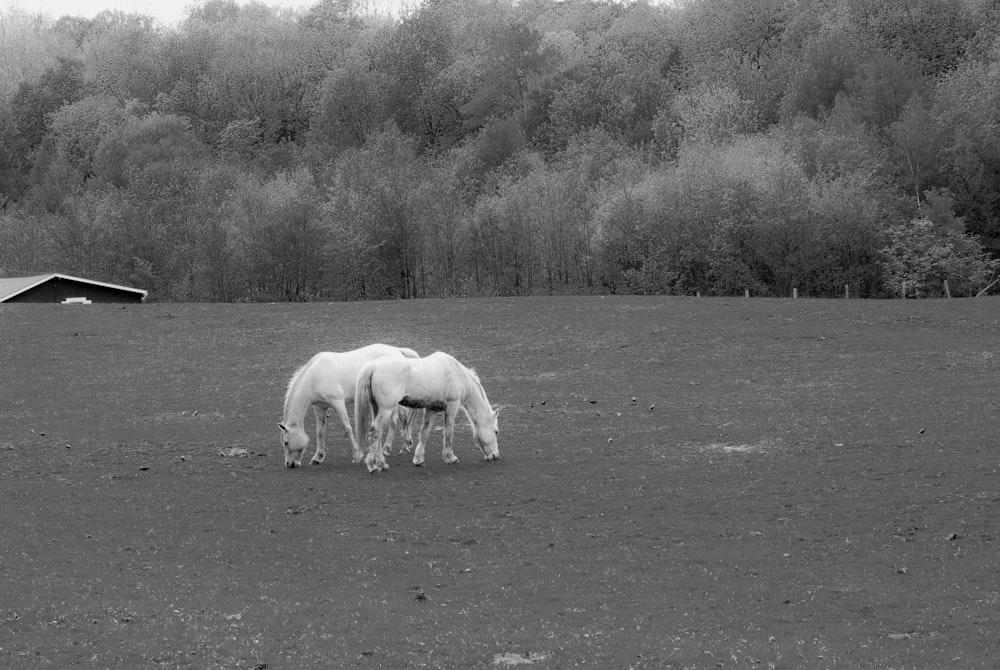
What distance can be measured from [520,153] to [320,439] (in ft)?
257

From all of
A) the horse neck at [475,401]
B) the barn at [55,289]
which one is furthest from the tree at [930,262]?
the horse neck at [475,401]

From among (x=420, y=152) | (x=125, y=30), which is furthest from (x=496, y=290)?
(x=125, y=30)

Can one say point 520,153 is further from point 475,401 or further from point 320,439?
point 475,401

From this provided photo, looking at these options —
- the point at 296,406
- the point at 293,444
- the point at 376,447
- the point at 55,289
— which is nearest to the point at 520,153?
the point at 55,289

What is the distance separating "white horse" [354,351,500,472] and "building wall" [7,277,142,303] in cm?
4259

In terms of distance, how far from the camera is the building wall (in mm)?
57594

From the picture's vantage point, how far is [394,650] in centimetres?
1084

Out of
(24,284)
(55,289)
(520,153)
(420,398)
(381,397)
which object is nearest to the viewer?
(381,397)

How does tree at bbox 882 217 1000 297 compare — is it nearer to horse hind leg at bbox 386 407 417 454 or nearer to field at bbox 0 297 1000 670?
field at bbox 0 297 1000 670

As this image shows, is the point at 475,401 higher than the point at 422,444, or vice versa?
the point at 475,401

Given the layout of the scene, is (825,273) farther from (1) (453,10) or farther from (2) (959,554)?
(1) (453,10)

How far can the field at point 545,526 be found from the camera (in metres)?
11.0

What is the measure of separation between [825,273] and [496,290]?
64.5 feet

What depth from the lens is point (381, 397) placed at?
65.9ft
